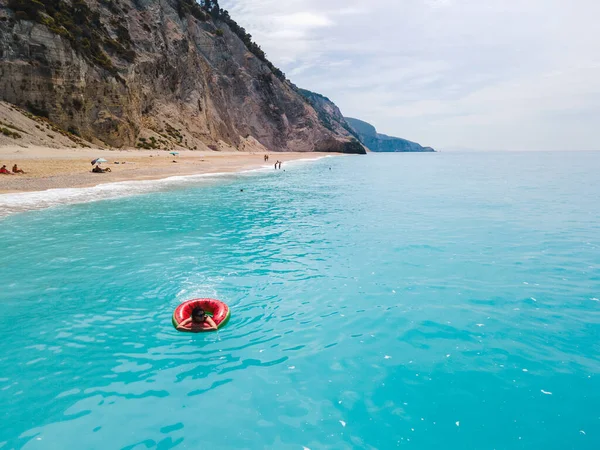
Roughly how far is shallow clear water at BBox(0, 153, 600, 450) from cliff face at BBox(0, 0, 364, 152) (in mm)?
41724

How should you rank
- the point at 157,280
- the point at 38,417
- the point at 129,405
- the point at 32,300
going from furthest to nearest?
the point at 157,280
the point at 32,300
the point at 129,405
the point at 38,417

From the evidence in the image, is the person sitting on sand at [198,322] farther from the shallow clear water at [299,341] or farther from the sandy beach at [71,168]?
the sandy beach at [71,168]

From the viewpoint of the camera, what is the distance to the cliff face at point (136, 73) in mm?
48656

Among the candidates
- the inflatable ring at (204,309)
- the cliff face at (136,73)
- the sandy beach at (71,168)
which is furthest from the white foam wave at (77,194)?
the cliff face at (136,73)

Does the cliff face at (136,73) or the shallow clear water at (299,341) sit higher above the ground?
the cliff face at (136,73)

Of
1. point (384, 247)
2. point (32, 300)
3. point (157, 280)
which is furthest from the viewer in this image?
point (384, 247)

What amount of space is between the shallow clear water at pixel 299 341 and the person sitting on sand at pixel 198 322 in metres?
0.22

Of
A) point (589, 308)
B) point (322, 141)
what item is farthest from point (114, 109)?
point (322, 141)

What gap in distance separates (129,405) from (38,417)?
1.32 metres

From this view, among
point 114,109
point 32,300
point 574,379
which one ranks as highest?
point 114,109

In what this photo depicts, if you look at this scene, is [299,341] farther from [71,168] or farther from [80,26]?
[80,26]

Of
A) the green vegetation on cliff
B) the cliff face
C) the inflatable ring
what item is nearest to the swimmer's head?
the inflatable ring

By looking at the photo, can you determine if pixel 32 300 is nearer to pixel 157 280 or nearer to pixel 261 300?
pixel 157 280

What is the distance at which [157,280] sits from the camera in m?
11.5
